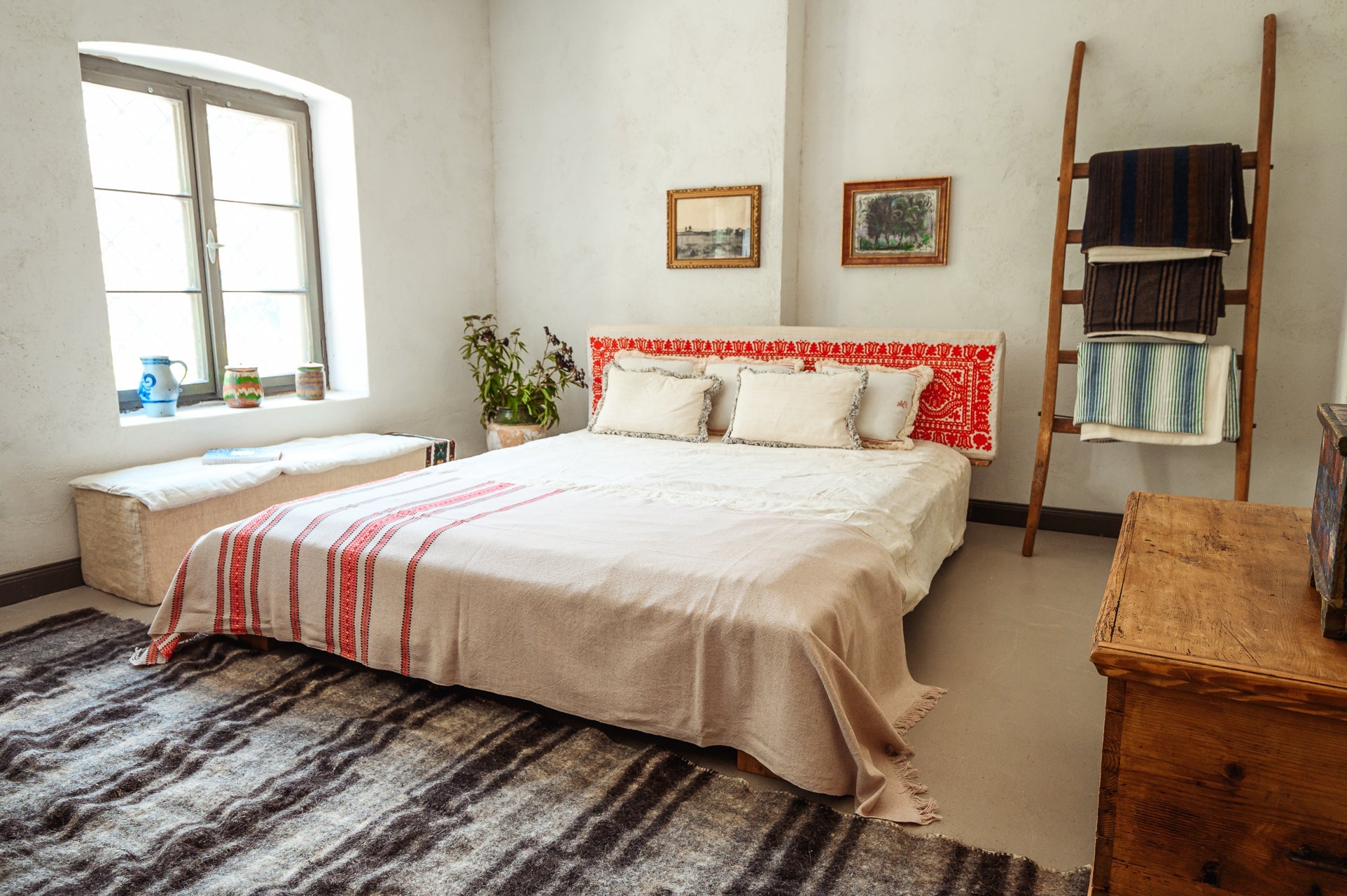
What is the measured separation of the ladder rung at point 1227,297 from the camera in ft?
9.76

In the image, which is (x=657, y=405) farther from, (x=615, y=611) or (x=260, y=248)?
(x=260, y=248)

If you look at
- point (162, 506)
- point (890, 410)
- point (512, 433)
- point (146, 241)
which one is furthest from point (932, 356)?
point (146, 241)

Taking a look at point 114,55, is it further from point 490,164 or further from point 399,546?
point 399,546

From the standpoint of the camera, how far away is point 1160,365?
3.05 meters

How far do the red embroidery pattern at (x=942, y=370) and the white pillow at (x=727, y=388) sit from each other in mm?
129

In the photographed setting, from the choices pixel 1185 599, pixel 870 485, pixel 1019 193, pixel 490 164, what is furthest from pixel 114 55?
pixel 1185 599

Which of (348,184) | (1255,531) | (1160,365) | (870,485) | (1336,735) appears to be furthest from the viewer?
(348,184)

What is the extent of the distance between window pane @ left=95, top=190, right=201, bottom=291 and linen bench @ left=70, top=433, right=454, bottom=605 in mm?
772

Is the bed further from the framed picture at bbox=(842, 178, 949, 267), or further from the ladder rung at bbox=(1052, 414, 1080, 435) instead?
the framed picture at bbox=(842, 178, 949, 267)

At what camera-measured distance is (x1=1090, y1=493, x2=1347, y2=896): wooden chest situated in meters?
0.91

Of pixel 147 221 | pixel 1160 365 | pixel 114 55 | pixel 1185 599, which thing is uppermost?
pixel 114 55

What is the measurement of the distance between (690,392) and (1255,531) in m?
2.40

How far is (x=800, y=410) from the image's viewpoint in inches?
131

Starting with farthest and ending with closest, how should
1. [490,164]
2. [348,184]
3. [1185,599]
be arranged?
[490,164] → [348,184] → [1185,599]
